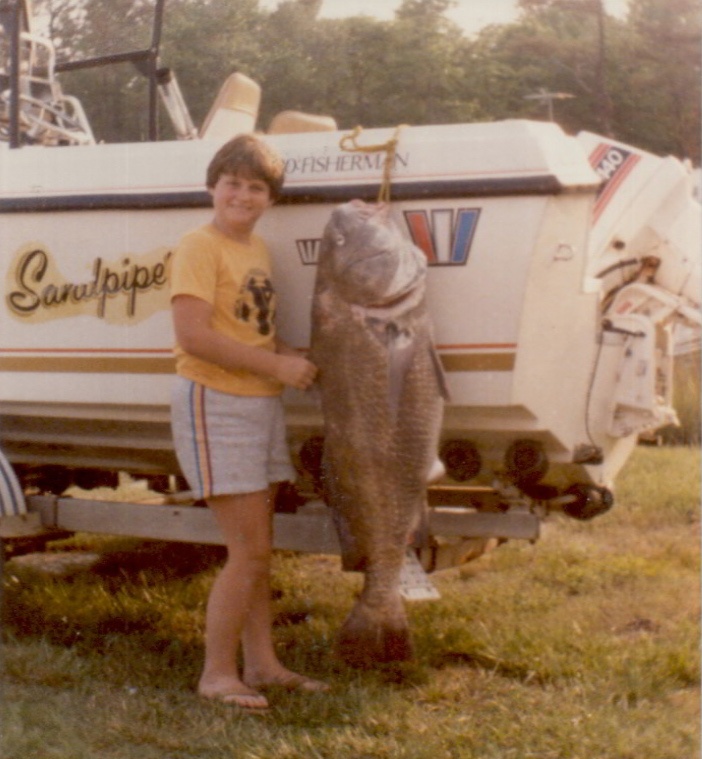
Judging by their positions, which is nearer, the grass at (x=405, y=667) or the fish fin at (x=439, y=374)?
the grass at (x=405, y=667)

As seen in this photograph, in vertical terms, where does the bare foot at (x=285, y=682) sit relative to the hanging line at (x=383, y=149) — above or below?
below

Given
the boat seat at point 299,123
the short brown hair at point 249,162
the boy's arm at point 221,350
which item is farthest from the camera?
the boat seat at point 299,123

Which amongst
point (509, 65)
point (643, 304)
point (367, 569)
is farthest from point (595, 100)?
point (367, 569)

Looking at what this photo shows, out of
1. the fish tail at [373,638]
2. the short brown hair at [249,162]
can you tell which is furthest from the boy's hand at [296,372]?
the fish tail at [373,638]

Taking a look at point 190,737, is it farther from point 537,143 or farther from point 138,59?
point 138,59

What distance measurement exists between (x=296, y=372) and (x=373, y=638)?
830 millimetres

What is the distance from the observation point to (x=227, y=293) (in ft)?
11.3

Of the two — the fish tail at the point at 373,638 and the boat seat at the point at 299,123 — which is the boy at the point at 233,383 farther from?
the boat seat at the point at 299,123

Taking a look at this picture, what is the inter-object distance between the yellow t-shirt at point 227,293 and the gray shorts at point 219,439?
4 centimetres

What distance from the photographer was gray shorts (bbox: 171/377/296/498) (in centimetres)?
343

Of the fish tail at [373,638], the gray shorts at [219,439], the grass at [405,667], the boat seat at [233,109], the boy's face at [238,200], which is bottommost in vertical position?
the grass at [405,667]

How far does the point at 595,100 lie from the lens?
19.7ft

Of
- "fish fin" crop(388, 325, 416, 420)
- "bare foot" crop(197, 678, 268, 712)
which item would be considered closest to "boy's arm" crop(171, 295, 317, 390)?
"fish fin" crop(388, 325, 416, 420)

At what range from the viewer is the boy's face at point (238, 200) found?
3.48 meters
